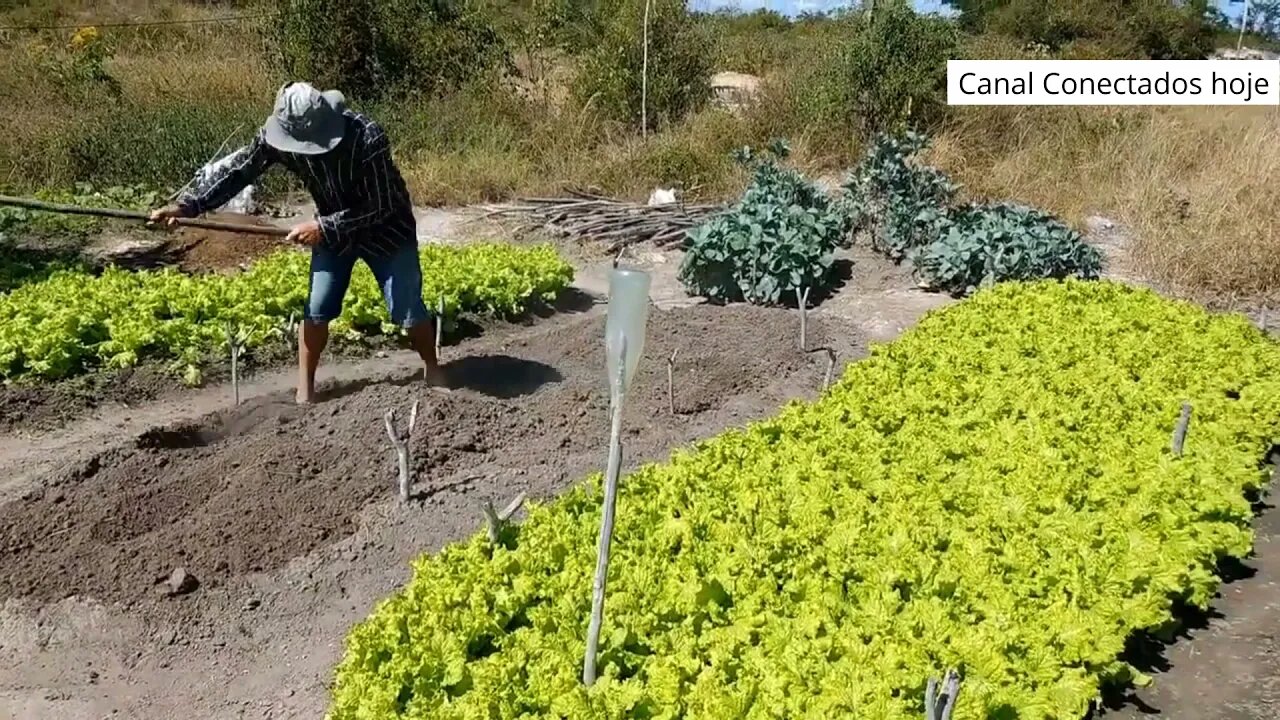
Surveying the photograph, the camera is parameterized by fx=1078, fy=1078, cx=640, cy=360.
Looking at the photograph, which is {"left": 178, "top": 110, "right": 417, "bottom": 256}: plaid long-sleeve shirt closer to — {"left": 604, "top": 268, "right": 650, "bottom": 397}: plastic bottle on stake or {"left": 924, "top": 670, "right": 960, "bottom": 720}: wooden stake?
{"left": 604, "top": 268, "right": 650, "bottom": 397}: plastic bottle on stake

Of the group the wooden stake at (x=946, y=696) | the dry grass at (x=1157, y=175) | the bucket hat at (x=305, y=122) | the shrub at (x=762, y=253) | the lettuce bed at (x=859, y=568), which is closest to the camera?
the wooden stake at (x=946, y=696)

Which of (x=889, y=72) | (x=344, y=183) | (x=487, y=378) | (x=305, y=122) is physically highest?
(x=889, y=72)

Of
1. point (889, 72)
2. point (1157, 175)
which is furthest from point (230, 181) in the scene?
point (1157, 175)

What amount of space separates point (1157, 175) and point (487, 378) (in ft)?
26.4

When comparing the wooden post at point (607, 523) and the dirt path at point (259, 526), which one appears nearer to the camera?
the wooden post at point (607, 523)

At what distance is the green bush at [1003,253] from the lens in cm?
804

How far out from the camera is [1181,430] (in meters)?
4.31

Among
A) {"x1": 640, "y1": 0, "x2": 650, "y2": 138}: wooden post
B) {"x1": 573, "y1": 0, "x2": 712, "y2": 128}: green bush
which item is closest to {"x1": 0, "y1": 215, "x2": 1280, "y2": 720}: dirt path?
{"x1": 640, "y1": 0, "x2": 650, "y2": 138}: wooden post

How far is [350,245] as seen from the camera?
5.44m

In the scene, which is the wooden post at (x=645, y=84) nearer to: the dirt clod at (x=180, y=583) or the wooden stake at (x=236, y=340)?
the wooden stake at (x=236, y=340)

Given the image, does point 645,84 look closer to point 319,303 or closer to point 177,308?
point 177,308

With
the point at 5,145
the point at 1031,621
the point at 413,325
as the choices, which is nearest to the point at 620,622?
the point at 1031,621

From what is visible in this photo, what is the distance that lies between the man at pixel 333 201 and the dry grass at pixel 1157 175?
6.56 m

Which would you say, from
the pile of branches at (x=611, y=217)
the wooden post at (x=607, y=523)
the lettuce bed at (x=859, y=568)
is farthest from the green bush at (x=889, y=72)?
the wooden post at (x=607, y=523)
